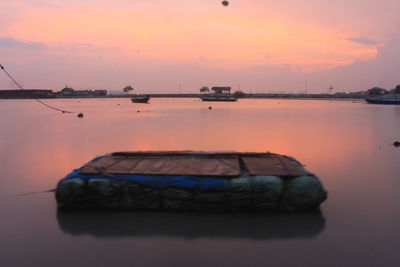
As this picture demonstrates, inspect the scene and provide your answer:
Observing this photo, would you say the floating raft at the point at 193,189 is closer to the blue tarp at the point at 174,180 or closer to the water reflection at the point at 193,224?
the blue tarp at the point at 174,180

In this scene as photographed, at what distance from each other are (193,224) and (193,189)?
81 cm

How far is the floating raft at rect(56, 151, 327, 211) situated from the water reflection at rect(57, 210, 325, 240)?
0.21 meters

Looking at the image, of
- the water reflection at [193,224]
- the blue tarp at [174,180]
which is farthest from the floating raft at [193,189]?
the water reflection at [193,224]

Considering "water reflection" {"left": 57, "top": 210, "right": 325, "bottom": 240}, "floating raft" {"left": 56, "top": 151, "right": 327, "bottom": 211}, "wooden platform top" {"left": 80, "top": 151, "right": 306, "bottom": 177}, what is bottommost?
"water reflection" {"left": 57, "top": 210, "right": 325, "bottom": 240}

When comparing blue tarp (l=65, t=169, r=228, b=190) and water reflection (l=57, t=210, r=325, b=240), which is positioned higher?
blue tarp (l=65, t=169, r=228, b=190)

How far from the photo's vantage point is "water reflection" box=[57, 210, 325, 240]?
6.77 metres

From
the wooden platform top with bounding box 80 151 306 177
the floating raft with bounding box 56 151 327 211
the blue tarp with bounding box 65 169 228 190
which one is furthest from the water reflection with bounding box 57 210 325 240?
the wooden platform top with bounding box 80 151 306 177

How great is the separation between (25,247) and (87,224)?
1298 mm

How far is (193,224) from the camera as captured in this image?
7133 mm

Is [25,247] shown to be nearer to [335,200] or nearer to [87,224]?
[87,224]

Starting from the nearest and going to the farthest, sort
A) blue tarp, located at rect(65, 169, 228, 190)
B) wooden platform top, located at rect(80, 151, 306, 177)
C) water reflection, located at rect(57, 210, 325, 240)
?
water reflection, located at rect(57, 210, 325, 240) < blue tarp, located at rect(65, 169, 228, 190) < wooden platform top, located at rect(80, 151, 306, 177)

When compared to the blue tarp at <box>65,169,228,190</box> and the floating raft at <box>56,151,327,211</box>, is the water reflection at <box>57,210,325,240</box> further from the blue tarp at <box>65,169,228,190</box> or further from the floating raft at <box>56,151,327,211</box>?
the blue tarp at <box>65,169,228,190</box>

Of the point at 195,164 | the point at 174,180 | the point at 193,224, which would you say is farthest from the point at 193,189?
the point at 195,164

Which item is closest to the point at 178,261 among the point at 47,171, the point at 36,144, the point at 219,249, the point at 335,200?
the point at 219,249
